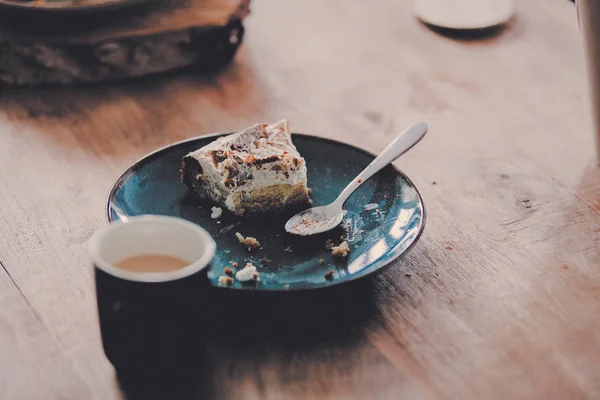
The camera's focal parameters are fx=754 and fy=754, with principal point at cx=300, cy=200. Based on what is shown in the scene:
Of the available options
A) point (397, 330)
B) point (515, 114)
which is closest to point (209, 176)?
point (397, 330)

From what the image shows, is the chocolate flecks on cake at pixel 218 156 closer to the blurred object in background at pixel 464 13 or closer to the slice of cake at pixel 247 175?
the slice of cake at pixel 247 175

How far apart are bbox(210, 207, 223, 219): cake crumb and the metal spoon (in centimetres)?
10

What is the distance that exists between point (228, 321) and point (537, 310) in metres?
0.42

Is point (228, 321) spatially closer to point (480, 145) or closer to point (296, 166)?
point (296, 166)

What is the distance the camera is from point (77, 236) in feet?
3.69

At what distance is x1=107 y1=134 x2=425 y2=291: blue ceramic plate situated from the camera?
3.27ft

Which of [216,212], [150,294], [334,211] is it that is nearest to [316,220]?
[334,211]

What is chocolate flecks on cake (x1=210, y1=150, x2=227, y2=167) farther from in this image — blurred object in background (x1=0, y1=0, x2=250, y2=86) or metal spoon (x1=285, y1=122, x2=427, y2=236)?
blurred object in background (x1=0, y1=0, x2=250, y2=86)

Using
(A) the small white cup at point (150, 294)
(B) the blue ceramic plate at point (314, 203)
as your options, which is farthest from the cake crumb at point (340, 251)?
(A) the small white cup at point (150, 294)

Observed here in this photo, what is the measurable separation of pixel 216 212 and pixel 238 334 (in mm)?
238

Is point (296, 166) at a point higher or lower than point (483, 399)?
higher

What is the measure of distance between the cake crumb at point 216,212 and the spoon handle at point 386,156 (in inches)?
6.9

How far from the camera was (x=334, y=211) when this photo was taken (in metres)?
1.13

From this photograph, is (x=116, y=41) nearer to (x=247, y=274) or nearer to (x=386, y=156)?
(x=386, y=156)
